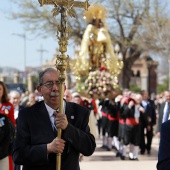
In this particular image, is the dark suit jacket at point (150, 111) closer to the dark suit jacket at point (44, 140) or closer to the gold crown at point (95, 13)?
the gold crown at point (95, 13)

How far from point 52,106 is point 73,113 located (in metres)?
0.19

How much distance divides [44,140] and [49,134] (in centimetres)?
7

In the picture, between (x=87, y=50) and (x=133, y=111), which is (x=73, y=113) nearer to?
(x=133, y=111)

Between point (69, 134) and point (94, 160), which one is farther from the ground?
point (69, 134)

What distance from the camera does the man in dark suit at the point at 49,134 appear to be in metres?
4.46

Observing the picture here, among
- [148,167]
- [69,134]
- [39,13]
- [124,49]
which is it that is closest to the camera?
[69,134]

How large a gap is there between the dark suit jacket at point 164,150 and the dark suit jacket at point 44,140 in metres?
0.79

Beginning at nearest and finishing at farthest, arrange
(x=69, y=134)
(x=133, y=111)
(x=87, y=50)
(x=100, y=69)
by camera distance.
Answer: (x=69, y=134), (x=133, y=111), (x=100, y=69), (x=87, y=50)

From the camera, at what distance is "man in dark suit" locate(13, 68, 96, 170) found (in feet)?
14.6

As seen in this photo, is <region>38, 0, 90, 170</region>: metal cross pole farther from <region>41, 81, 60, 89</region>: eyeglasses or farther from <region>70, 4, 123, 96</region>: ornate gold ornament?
<region>70, 4, 123, 96</region>: ornate gold ornament

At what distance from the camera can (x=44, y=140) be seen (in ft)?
14.9

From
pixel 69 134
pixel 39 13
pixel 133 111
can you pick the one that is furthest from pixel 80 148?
pixel 39 13

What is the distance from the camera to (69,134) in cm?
448

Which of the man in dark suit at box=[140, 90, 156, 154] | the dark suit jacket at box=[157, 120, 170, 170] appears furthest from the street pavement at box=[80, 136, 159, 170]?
the dark suit jacket at box=[157, 120, 170, 170]
